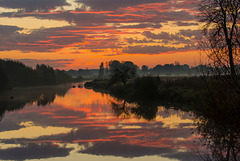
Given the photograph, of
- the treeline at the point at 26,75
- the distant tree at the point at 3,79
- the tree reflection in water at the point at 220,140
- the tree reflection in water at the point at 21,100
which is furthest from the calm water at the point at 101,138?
the treeline at the point at 26,75

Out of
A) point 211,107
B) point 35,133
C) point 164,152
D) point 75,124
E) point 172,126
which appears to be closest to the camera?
point 211,107

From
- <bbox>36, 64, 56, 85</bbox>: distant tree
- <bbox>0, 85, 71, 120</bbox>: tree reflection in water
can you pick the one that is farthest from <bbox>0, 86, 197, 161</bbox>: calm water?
<bbox>36, 64, 56, 85</bbox>: distant tree

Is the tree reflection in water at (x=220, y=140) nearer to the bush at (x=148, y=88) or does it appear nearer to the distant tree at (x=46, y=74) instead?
the bush at (x=148, y=88)

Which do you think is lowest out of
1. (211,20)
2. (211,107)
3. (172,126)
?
(172,126)

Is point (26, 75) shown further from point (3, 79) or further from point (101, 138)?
point (101, 138)

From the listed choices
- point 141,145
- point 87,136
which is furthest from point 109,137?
point 141,145

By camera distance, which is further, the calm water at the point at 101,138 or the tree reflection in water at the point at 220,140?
the calm water at the point at 101,138

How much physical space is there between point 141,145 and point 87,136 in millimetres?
4511

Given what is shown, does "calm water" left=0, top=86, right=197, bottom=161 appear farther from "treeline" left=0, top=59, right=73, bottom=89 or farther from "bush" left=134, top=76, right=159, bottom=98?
"treeline" left=0, top=59, right=73, bottom=89

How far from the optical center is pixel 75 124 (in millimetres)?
24719

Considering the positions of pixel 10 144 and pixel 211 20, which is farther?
pixel 10 144

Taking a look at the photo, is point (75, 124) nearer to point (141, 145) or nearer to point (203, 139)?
point (141, 145)

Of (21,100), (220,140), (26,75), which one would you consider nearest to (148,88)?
(21,100)

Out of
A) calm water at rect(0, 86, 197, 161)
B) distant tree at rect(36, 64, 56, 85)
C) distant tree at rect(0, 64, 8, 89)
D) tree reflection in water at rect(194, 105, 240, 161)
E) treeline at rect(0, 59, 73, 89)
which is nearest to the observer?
tree reflection in water at rect(194, 105, 240, 161)
